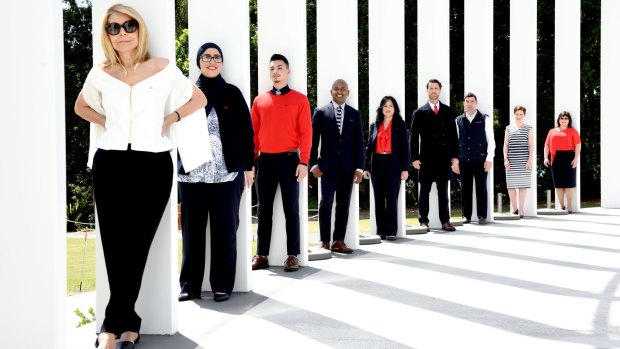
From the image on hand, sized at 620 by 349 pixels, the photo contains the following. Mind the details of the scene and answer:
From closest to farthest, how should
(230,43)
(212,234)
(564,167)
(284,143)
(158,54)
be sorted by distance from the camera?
(158,54) < (212,234) < (230,43) < (284,143) < (564,167)

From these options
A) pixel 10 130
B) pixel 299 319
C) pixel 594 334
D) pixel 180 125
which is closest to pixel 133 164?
pixel 180 125

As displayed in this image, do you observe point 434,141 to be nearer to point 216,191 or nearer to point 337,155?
point 337,155

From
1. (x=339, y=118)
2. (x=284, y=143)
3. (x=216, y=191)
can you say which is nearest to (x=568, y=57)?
(x=339, y=118)

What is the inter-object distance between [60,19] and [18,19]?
0.28 metres

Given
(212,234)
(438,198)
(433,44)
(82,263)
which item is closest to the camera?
(212,234)

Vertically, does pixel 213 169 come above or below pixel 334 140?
below

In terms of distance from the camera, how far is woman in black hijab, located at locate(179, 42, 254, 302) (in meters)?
7.17

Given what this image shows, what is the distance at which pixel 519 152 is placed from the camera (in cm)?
1600

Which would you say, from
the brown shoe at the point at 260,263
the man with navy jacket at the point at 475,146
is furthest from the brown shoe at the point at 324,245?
the man with navy jacket at the point at 475,146

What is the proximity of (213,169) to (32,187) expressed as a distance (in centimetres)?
277

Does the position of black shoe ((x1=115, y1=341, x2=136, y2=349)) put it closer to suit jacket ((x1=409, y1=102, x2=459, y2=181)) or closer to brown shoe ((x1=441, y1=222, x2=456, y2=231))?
suit jacket ((x1=409, y1=102, x2=459, y2=181))

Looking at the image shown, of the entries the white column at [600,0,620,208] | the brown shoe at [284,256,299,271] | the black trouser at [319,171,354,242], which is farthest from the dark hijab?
the white column at [600,0,620,208]

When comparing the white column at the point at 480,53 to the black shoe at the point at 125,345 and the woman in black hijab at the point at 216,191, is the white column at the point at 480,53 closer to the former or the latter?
the woman in black hijab at the point at 216,191

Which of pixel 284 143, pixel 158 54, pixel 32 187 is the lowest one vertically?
pixel 32 187
